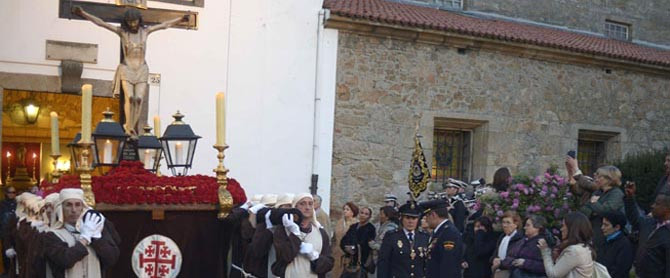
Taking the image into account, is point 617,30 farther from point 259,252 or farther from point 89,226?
point 89,226

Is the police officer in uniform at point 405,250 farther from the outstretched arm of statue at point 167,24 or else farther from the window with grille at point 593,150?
the window with grille at point 593,150

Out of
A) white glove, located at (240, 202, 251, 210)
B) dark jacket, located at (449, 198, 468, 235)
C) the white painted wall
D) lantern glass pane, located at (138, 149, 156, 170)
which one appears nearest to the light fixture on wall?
the white painted wall

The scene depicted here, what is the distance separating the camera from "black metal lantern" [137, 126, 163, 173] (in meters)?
8.51

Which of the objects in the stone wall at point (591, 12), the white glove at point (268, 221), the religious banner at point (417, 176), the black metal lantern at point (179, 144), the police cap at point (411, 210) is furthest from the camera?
the stone wall at point (591, 12)

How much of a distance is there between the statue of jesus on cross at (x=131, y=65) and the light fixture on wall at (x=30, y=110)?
827 cm

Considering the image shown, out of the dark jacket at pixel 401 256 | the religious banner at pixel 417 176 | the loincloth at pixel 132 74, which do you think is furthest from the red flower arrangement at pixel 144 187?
the religious banner at pixel 417 176

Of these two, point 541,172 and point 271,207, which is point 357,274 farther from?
point 541,172

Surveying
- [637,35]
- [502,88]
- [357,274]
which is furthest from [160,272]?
[637,35]

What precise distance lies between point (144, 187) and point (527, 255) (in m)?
3.74

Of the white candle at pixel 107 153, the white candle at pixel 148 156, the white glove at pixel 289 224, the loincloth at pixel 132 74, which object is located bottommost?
the white glove at pixel 289 224

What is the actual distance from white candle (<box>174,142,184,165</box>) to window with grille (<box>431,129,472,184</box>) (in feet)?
30.9

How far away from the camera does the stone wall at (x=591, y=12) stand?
2066 cm

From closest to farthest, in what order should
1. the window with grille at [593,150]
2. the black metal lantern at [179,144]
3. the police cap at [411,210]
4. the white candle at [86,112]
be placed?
1. the white candle at [86,112]
2. the black metal lantern at [179,144]
3. the police cap at [411,210]
4. the window with grille at [593,150]

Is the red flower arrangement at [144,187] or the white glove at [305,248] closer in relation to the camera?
the red flower arrangement at [144,187]
